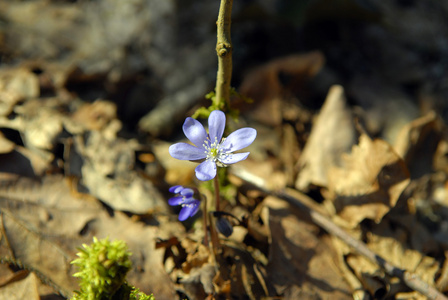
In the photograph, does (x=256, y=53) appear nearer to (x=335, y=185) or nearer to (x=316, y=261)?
(x=335, y=185)

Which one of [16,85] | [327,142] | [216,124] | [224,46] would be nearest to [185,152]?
[216,124]

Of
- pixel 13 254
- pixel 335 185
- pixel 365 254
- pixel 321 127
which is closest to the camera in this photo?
pixel 13 254

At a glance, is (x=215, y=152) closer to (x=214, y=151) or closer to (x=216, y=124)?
(x=214, y=151)

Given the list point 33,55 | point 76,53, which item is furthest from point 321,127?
point 33,55

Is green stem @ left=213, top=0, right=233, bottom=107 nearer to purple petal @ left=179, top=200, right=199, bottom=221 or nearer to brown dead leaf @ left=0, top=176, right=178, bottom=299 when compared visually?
purple petal @ left=179, top=200, right=199, bottom=221

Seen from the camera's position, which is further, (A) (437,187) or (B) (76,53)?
Answer: (B) (76,53)

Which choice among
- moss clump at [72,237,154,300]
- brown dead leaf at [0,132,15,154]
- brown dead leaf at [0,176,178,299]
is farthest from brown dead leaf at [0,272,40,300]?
brown dead leaf at [0,132,15,154]

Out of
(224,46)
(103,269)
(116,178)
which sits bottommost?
(116,178)

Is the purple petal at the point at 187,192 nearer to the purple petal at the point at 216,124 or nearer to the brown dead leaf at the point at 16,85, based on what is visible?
the purple petal at the point at 216,124
